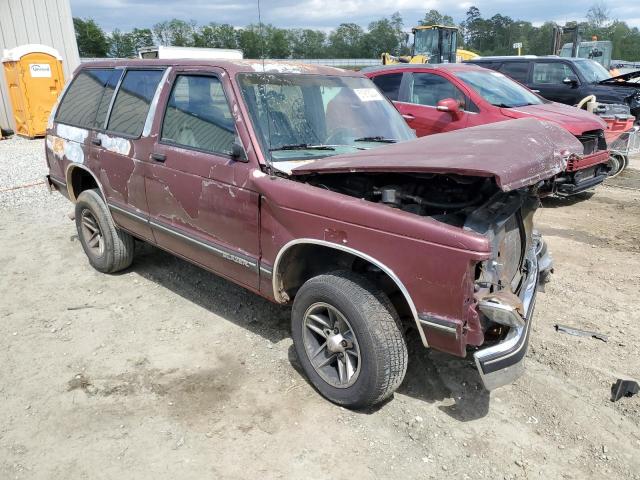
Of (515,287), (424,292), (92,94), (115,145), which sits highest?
(92,94)

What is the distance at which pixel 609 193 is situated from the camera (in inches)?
316

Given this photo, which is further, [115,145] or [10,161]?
[10,161]

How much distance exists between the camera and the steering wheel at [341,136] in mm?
3561

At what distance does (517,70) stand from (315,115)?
29.9ft

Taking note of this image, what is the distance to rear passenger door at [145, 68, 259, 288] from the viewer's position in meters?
3.29

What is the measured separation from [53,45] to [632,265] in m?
15.3

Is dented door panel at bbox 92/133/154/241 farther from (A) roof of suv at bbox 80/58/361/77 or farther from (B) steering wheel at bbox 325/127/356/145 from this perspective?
(B) steering wheel at bbox 325/127/356/145

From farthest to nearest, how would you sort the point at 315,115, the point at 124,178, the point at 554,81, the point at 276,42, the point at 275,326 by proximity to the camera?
the point at 554,81 < the point at 124,178 < the point at 275,326 < the point at 276,42 < the point at 315,115

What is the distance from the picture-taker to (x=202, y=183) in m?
3.47

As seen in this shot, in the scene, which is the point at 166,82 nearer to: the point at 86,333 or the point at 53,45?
the point at 86,333

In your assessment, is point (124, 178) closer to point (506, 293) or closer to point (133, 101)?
point (133, 101)

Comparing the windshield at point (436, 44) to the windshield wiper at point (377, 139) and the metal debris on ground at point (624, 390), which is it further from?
the metal debris on ground at point (624, 390)

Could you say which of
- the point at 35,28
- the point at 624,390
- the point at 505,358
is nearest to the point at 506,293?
the point at 505,358

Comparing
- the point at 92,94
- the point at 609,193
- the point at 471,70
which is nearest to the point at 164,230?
the point at 92,94
